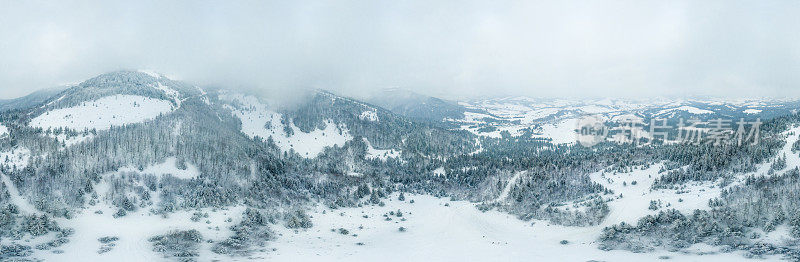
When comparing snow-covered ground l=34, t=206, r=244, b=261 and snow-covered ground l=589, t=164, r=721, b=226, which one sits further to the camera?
snow-covered ground l=589, t=164, r=721, b=226

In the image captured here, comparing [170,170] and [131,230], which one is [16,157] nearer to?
[170,170]

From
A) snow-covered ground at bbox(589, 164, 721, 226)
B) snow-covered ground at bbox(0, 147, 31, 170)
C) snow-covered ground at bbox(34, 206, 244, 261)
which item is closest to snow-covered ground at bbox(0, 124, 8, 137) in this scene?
snow-covered ground at bbox(0, 147, 31, 170)

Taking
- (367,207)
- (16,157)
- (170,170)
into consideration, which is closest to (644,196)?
(367,207)

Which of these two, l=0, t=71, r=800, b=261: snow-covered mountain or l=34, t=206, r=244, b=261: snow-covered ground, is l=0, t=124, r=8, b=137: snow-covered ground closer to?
l=0, t=71, r=800, b=261: snow-covered mountain

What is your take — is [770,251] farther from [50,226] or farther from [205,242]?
[50,226]

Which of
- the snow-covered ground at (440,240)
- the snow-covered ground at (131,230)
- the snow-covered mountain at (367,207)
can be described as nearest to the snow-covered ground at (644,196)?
the snow-covered mountain at (367,207)

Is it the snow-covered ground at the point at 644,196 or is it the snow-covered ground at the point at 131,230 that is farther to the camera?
the snow-covered ground at the point at 644,196

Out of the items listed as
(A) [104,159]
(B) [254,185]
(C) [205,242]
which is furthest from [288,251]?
(A) [104,159]

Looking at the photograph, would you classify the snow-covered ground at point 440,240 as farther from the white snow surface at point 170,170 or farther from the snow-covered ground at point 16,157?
the snow-covered ground at point 16,157
